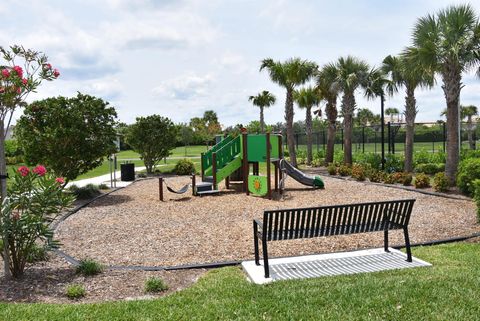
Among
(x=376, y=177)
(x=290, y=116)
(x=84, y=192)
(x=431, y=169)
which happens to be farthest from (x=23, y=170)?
(x=290, y=116)

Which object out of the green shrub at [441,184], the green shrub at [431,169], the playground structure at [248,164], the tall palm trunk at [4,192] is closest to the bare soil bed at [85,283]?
the tall palm trunk at [4,192]

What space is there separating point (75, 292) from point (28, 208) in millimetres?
Result: 1295

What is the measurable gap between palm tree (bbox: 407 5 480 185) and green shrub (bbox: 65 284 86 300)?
11002mm

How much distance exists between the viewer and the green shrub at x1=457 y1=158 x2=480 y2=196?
35.8 feet

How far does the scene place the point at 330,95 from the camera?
2550cm

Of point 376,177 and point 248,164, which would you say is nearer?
point 248,164

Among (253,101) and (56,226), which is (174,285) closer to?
(56,226)

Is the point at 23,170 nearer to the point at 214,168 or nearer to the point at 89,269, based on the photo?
the point at 89,269

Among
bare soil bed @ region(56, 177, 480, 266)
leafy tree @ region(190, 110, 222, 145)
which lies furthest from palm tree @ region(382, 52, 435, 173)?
leafy tree @ region(190, 110, 222, 145)

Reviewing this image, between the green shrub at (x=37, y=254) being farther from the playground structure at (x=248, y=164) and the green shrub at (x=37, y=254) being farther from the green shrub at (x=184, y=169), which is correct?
the green shrub at (x=184, y=169)

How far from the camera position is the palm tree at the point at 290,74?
915 inches

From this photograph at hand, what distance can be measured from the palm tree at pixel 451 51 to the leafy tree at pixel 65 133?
386 inches

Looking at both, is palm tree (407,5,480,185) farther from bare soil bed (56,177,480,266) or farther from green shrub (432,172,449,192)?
bare soil bed (56,177,480,266)

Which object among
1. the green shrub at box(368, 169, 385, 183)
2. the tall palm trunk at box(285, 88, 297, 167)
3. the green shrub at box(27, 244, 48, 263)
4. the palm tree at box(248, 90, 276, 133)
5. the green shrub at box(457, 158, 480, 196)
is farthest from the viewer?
the palm tree at box(248, 90, 276, 133)
